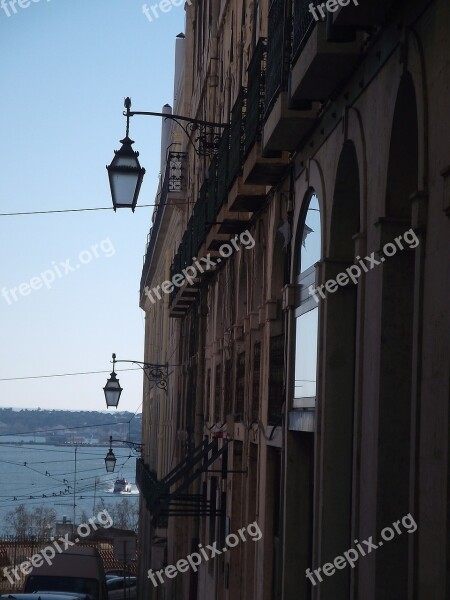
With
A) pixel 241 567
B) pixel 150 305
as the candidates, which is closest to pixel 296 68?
pixel 241 567

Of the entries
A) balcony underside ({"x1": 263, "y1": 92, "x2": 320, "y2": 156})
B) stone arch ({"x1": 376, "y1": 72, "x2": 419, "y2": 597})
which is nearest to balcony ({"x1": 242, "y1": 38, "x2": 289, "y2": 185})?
balcony underside ({"x1": 263, "y1": 92, "x2": 320, "y2": 156})

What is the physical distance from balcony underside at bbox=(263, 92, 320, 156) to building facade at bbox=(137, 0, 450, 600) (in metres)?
0.03

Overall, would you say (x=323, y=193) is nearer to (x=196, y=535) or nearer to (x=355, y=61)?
(x=355, y=61)

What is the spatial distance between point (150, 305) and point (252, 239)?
3517 cm

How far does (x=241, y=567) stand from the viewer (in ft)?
52.0

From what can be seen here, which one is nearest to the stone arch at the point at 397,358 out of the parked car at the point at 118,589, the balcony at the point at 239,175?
the balcony at the point at 239,175

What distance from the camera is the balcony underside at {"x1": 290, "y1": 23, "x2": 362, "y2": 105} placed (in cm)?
870

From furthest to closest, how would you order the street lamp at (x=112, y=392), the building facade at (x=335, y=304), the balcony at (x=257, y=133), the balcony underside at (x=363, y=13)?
the street lamp at (x=112, y=392) < the balcony at (x=257, y=133) < the balcony underside at (x=363, y=13) < the building facade at (x=335, y=304)

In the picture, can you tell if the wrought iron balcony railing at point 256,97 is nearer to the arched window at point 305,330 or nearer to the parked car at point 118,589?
the arched window at point 305,330

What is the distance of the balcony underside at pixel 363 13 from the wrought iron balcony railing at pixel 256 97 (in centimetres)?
440

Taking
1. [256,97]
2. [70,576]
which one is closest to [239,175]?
[256,97]

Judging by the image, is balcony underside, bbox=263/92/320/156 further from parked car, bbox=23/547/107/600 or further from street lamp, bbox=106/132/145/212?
parked car, bbox=23/547/107/600

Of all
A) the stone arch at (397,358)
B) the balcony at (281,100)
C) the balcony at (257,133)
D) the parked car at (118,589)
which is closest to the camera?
the stone arch at (397,358)

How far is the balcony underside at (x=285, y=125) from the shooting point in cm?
1082
